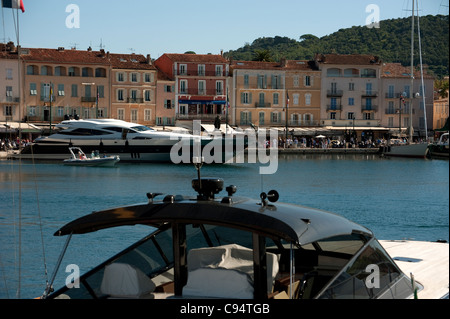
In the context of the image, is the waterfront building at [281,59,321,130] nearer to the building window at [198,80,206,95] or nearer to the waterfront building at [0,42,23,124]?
the building window at [198,80,206,95]

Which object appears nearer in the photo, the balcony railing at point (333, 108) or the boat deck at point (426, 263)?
the boat deck at point (426, 263)

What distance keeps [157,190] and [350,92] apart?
162 feet

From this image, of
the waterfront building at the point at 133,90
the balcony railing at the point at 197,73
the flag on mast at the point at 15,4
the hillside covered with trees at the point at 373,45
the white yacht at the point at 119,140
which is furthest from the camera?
the hillside covered with trees at the point at 373,45

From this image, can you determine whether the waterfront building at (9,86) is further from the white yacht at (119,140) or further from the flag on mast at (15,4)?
the flag on mast at (15,4)

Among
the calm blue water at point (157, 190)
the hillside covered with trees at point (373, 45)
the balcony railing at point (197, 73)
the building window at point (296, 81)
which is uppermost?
the hillside covered with trees at point (373, 45)

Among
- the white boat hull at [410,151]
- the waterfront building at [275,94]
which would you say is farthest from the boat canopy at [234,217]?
the waterfront building at [275,94]

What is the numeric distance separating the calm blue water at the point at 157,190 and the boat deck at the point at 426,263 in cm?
316

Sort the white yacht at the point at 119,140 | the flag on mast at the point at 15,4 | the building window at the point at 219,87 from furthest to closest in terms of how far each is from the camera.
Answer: the building window at the point at 219,87 < the white yacht at the point at 119,140 < the flag on mast at the point at 15,4

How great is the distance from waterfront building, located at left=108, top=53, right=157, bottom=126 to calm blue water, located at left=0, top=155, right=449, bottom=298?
19.9 meters

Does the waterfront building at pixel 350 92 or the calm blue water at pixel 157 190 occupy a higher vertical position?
the waterfront building at pixel 350 92

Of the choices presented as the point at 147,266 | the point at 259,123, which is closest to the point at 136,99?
the point at 259,123

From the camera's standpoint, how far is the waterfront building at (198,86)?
7725 cm
